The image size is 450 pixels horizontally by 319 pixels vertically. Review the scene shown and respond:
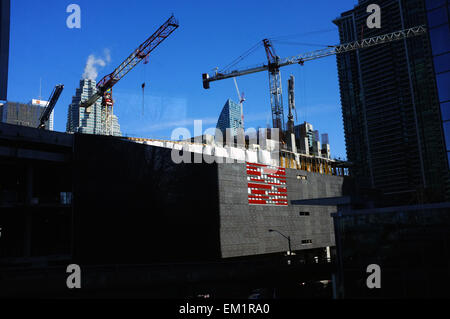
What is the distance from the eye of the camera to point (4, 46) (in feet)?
154

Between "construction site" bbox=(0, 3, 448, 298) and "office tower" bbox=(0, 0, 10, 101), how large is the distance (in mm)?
6013

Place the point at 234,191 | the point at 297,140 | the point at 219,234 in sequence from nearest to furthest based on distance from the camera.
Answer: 1. the point at 219,234
2. the point at 234,191
3. the point at 297,140

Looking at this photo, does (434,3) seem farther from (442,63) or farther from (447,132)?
(447,132)

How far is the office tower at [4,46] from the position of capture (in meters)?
46.5

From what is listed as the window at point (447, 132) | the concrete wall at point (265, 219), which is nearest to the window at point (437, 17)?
the window at point (447, 132)

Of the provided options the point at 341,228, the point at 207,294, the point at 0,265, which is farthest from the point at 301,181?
the point at 0,265

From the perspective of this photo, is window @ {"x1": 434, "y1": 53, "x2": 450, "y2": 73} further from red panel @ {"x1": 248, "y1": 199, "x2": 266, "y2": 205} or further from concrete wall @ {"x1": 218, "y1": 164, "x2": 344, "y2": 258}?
red panel @ {"x1": 248, "y1": 199, "x2": 266, "y2": 205}

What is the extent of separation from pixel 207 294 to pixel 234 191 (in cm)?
2582

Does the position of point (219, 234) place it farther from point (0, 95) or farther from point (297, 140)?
point (297, 140)

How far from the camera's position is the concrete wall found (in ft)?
230

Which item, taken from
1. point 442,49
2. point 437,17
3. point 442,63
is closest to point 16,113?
point 437,17

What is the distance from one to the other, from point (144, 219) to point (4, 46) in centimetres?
2952

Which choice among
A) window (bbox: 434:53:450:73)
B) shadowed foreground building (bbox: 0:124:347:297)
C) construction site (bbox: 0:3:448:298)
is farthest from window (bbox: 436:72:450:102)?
shadowed foreground building (bbox: 0:124:347:297)

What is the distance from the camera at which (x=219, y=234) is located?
220 ft
